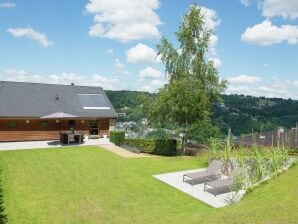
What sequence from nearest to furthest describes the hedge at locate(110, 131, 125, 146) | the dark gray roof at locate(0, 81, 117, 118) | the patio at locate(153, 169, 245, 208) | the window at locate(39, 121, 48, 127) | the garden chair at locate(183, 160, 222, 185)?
the patio at locate(153, 169, 245, 208) < the garden chair at locate(183, 160, 222, 185) < the hedge at locate(110, 131, 125, 146) < the dark gray roof at locate(0, 81, 117, 118) < the window at locate(39, 121, 48, 127)

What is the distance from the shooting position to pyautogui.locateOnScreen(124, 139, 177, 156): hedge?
95.6 ft

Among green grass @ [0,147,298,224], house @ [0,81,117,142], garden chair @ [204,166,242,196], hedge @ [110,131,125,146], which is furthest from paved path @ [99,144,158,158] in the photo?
garden chair @ [204,166,242,196]

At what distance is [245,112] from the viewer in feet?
314

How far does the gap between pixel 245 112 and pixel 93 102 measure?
231 feet

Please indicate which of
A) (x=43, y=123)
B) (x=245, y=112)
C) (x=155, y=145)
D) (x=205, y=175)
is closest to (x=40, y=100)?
(x=43, y=123)

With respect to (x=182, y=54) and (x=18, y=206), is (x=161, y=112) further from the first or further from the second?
(x=18, y=206)

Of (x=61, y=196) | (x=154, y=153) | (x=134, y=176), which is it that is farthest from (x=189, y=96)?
(x=61, y=196)

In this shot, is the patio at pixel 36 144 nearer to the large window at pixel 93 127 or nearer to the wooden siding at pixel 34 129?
the wooden siding at pixel 34 129

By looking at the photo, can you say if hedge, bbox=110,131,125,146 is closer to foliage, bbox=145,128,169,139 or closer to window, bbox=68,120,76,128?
window, bbox=68,120,76,128

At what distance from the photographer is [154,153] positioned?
29484 mm

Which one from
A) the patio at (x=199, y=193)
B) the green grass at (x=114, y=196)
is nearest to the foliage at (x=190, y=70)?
the green grass at (x=114, y=196)

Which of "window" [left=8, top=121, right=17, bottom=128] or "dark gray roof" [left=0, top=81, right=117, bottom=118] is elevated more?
"dark gray roof" [left=0, top=81, right=117, bottom=118]

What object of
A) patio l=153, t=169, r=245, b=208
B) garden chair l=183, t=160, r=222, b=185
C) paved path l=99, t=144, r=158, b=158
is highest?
paved path l=99, t=144, r=158, b=158

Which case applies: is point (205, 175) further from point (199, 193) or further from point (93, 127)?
point (93, 127)
